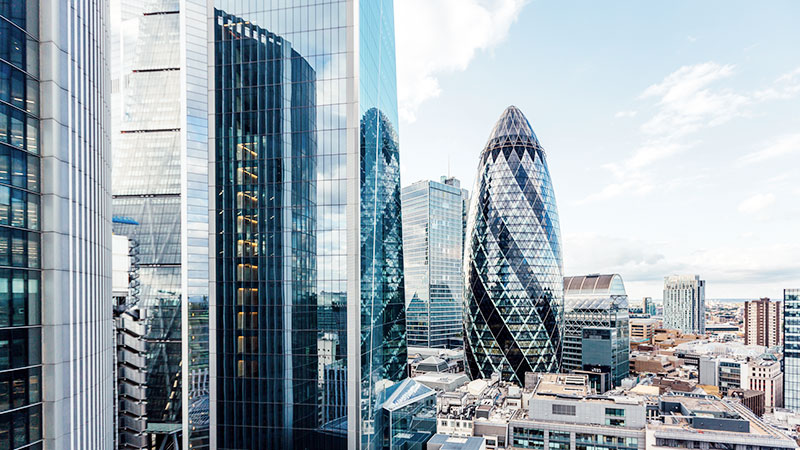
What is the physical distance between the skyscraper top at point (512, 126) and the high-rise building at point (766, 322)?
156 metres

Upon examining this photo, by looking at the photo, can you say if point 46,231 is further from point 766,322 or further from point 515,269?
point 766,322

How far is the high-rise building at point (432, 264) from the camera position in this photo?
481 ft

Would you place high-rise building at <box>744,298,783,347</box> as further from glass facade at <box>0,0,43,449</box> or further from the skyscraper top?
glass facade at <box>0,0,43,449</box>

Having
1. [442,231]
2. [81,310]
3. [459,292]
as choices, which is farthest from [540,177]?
[81,310]

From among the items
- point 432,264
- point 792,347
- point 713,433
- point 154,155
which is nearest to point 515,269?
point 432,264

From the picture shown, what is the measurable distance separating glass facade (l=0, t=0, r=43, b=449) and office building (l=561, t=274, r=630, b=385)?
111 meters

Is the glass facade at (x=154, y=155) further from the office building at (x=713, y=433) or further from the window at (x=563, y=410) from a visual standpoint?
the office building at (x=713, y=433)

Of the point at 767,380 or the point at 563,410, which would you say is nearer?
the point at 563,410

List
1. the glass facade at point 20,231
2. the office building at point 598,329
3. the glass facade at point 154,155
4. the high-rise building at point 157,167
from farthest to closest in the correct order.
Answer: the office building at point 598,329 → the glass facade at point 154,155 → the high-rise building at point 157,167 → the glass facade at point 20,231

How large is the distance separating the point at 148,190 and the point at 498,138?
83.9 meters

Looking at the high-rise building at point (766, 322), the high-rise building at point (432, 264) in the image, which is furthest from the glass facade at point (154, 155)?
the high-rise building at point (766, 322)

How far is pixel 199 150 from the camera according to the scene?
4638cm

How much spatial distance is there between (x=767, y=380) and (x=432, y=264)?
94.2 meters

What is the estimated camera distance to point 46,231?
49.3 ft
